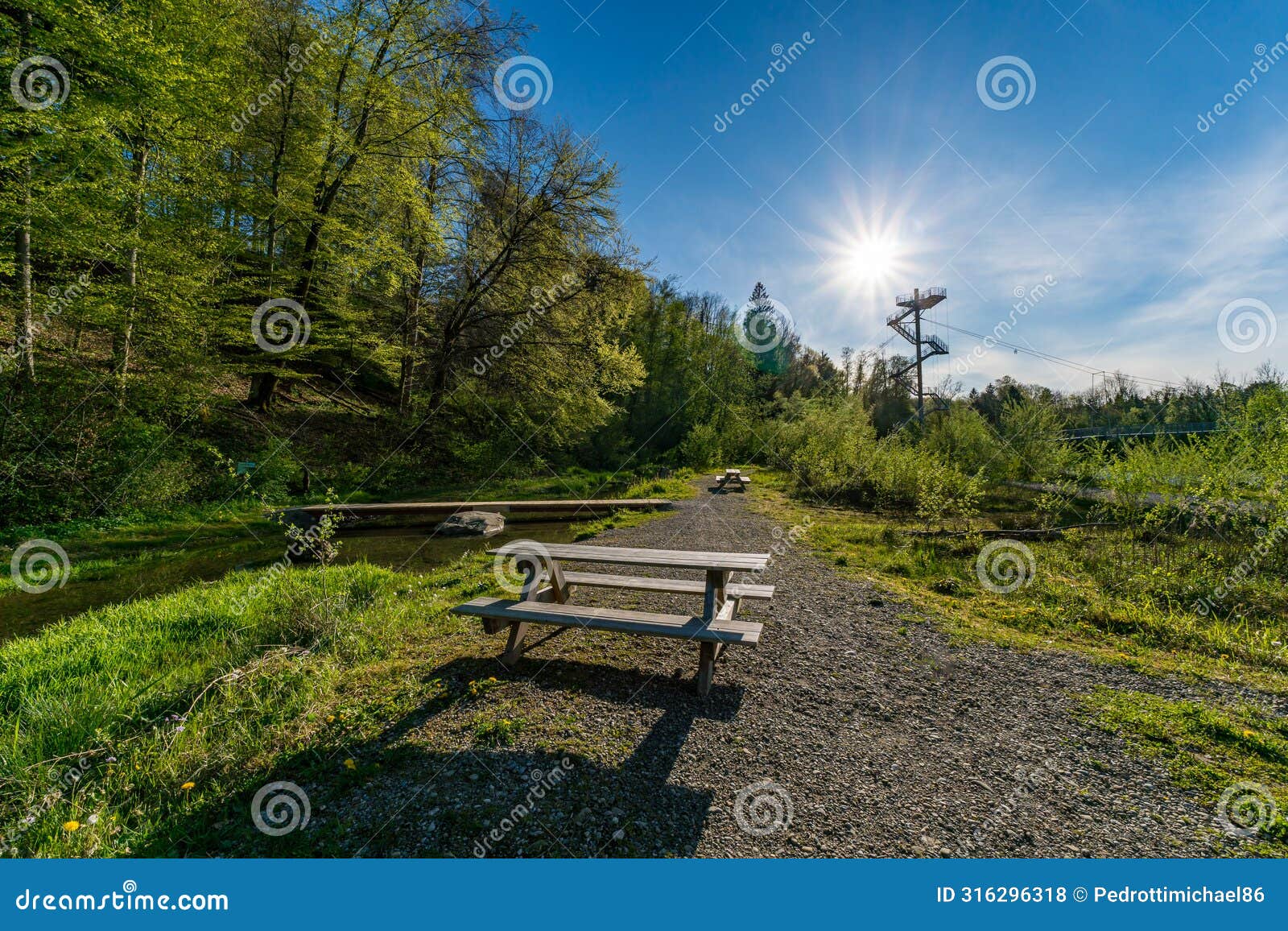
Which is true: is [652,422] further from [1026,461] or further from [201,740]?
[201,740]

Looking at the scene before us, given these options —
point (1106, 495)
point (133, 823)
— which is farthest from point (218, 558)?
point (1106, 495)

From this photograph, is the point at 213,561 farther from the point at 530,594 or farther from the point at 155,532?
the point at 530,594

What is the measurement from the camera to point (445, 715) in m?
3.25
